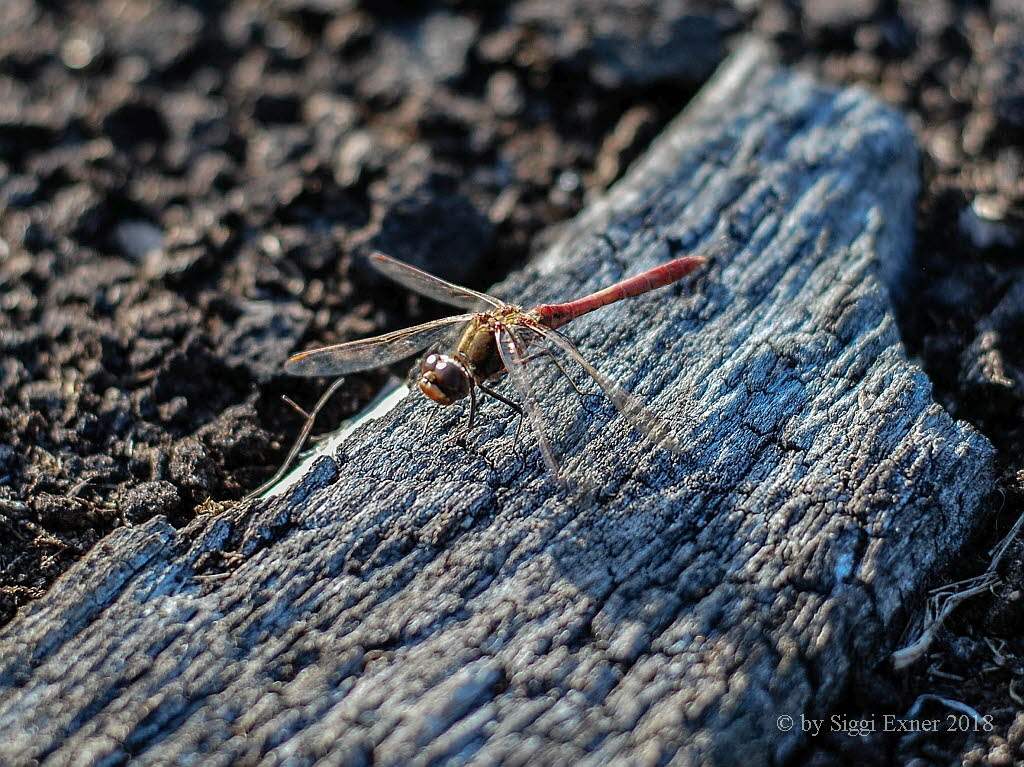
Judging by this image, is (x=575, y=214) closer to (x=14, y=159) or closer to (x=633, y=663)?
(x=633, y=663)

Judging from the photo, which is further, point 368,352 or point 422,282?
point 422,282

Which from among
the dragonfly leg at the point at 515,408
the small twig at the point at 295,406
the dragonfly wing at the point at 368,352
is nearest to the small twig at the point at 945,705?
the dragonfly leg at the point at 515,408

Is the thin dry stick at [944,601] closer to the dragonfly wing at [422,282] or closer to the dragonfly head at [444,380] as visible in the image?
the dragonfly head at [444,380]

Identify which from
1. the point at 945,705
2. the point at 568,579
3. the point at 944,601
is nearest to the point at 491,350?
the point at 568,579

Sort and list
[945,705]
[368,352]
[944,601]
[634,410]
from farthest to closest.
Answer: [368,352], [634,410], [944,601], [945,705]

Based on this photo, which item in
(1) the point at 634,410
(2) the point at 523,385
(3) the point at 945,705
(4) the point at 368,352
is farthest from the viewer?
(4) the point at 368,352

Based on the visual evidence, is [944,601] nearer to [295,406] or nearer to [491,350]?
[491,350]

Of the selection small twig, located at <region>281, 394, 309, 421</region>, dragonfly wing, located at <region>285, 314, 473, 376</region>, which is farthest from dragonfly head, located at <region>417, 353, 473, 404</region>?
small twig, located at <region>281, 394, 309, 421</region>

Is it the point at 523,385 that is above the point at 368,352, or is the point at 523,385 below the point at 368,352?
below
